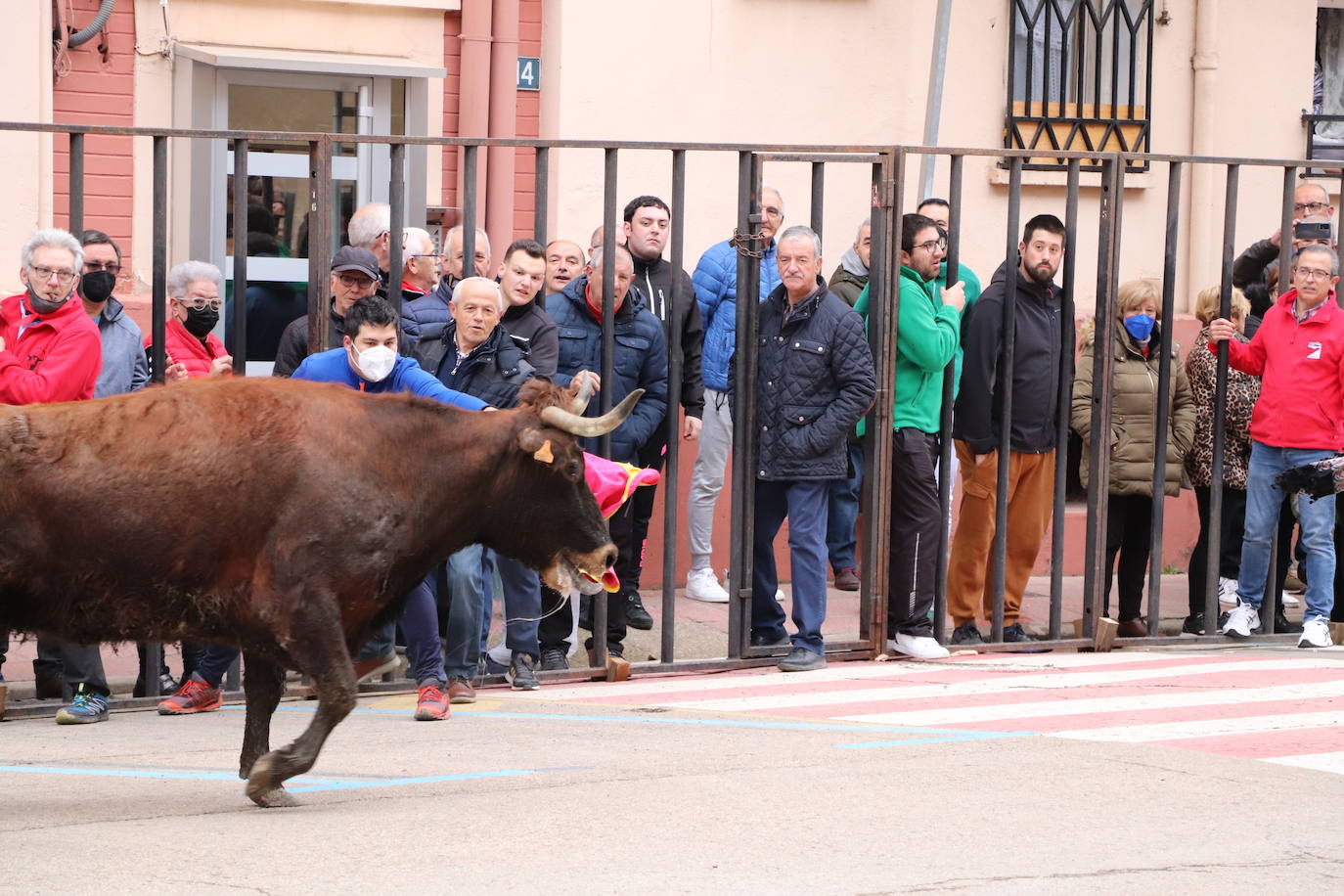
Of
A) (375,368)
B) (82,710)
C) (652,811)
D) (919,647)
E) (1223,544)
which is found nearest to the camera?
(652,811)

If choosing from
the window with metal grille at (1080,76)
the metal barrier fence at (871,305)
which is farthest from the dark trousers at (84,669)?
the window with metal grille at (1080,76)

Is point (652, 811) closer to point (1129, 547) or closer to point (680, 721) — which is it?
point (680, 721)

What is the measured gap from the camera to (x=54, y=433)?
19.7 feet

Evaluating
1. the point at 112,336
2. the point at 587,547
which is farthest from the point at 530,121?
the point at 587,547

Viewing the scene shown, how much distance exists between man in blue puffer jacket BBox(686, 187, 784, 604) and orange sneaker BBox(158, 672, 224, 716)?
3250mm

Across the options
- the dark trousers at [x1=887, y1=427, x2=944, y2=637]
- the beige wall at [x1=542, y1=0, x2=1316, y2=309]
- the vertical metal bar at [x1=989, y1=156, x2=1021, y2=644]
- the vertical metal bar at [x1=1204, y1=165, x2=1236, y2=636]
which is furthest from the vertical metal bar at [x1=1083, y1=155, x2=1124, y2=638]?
the beige wall at [x1=542, y1=0, x2=1316, y2=309]

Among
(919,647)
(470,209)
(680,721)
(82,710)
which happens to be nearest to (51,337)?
(82,710)

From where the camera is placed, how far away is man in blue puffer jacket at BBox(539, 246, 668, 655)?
372 inches

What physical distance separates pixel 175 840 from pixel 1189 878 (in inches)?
120

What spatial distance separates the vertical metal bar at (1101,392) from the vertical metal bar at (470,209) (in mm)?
3444

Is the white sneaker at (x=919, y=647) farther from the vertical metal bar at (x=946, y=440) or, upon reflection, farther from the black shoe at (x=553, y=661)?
the black shoe at (x=553, y=661)

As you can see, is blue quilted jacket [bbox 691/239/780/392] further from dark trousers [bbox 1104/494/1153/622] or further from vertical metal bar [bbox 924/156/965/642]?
dark trousers [bbox 1104/494/1153/622]

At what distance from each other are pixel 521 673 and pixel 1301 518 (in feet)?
14.8

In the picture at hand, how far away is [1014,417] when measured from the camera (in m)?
10.3
